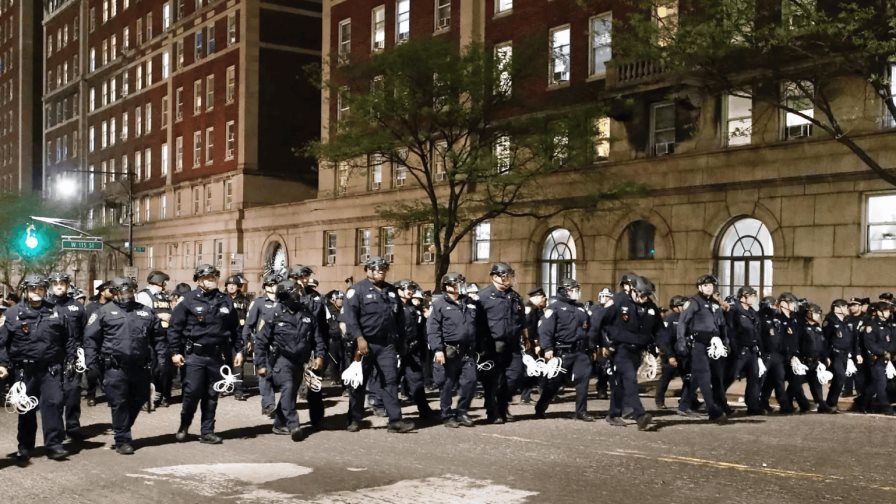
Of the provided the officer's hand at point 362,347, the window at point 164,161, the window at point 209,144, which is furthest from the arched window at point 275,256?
the officer's hand at point 362,347

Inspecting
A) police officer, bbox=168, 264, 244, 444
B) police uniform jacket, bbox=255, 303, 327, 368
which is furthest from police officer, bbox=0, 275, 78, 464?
police uniform jacket, bbox=255, 303, 327, 368

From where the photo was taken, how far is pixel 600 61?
34.1 meters

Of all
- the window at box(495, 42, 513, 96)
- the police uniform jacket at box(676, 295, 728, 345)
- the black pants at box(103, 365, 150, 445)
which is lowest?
the black pants at box(103, 365, 150, 445)

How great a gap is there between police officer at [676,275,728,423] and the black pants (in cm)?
730

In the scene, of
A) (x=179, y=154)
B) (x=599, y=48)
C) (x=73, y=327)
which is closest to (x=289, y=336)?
(x=73, y=327)

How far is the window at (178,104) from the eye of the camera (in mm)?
62469

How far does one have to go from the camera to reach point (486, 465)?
10531 millimetres

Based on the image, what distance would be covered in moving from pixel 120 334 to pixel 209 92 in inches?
1954

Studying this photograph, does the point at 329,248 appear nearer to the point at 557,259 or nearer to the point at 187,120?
the point at 557,259

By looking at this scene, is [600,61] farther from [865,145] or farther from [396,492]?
[396,492]

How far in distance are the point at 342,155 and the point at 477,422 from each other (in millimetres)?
16036

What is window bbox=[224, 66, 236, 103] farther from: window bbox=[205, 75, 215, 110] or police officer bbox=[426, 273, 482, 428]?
police officer bbox=[426, 273, 482, 428]

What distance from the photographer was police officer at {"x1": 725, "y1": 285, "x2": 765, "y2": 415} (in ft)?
50.3

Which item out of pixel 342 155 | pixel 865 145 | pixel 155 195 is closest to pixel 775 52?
pixel 865 145
